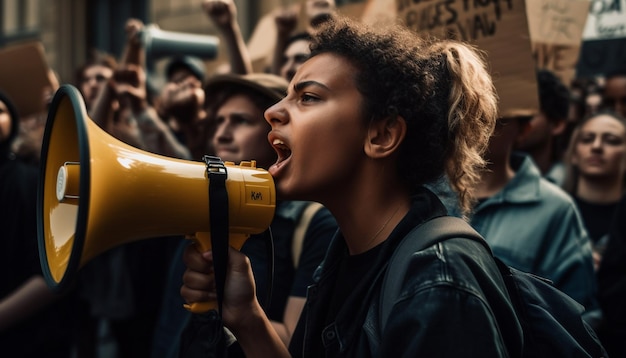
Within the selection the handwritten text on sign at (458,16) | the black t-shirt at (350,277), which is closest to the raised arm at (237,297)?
the black t-shirt at (350,277)

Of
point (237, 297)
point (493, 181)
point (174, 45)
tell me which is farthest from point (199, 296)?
point (174, 45)

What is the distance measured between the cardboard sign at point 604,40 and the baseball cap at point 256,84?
2.69m

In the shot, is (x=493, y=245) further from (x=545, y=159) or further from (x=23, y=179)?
(x=23, y=179)

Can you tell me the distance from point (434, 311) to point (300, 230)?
46.9 inches

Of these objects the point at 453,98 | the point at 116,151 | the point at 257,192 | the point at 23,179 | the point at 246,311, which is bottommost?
the point at 23,179

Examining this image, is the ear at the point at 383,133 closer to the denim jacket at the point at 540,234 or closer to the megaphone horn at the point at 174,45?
the denim jacket at the point at 540,234

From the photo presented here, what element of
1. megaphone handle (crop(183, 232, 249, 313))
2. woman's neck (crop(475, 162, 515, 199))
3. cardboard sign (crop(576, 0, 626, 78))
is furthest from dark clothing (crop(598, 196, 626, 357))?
megaphone handle (crop(183, 232, 249, 313))

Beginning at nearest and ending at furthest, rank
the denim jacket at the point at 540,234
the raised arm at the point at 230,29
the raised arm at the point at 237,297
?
1. the raised arm at the point at 237,297
2. the denim jacket at the point at 540,234
3. the raised arm at the point at 230,29

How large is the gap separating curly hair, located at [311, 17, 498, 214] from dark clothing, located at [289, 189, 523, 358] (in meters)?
0.18

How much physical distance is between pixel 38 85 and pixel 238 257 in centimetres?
362

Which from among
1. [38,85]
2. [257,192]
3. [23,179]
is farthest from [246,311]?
[38,85]

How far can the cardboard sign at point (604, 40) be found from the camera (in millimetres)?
4793

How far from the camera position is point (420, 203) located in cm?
181

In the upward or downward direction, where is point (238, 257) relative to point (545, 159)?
upward
